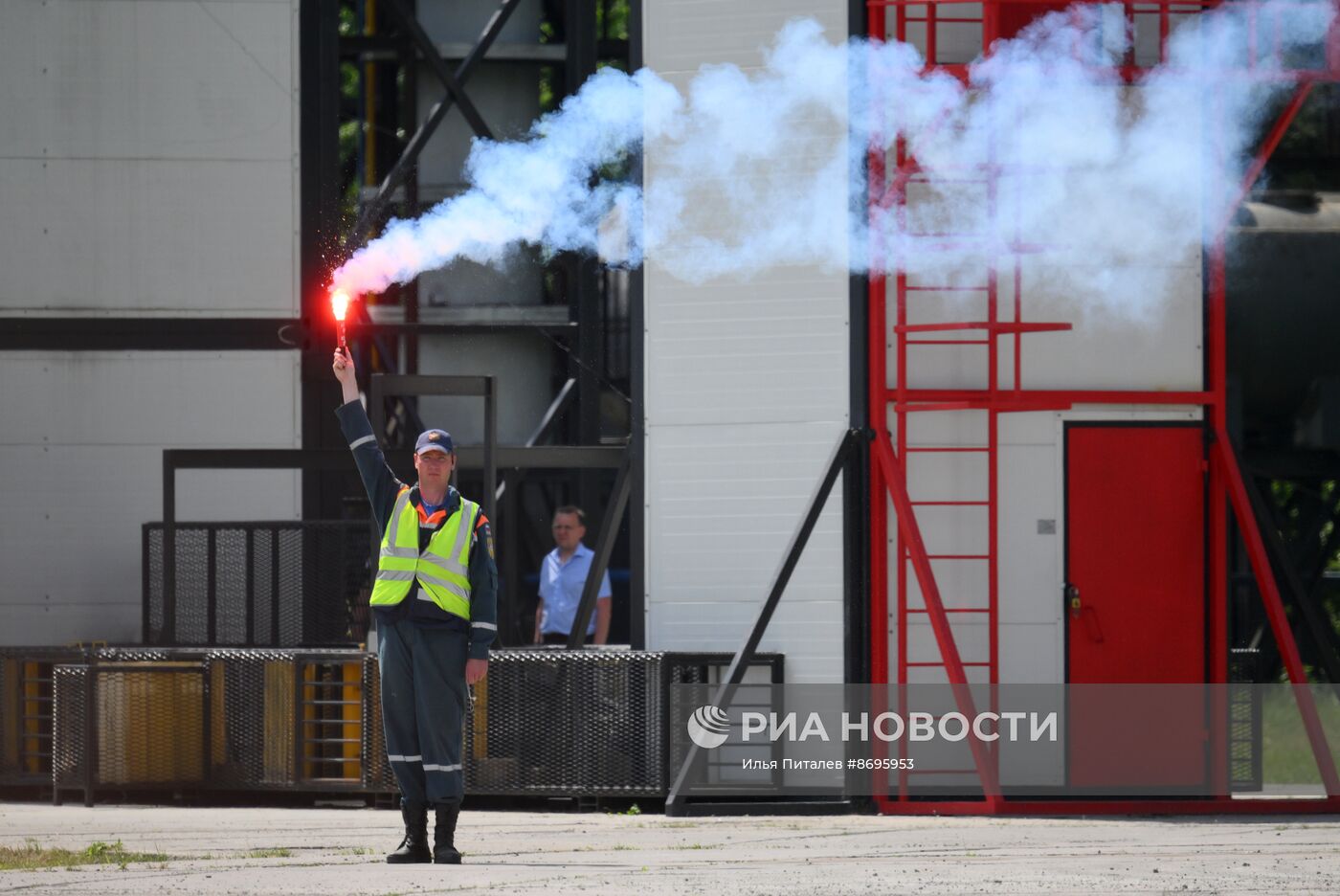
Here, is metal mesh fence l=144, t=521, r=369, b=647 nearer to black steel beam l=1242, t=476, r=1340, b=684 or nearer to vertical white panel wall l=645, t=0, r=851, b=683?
vertical white panel wall l=645, t=0, r=851, b=683

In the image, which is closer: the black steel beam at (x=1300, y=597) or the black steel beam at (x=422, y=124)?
the black steel beam at (x=1300, y=597)

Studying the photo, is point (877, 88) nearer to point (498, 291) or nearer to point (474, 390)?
point (474, 390)

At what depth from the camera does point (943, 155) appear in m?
13.0

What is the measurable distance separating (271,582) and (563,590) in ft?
7.07

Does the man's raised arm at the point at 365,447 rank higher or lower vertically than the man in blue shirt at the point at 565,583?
higher

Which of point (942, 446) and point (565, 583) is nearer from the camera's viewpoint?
point (942, 446)

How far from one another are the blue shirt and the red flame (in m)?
5.07

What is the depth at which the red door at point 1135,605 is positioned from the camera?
13.1 meters

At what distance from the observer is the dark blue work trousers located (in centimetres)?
948

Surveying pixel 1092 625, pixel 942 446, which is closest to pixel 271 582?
pixel 942 446

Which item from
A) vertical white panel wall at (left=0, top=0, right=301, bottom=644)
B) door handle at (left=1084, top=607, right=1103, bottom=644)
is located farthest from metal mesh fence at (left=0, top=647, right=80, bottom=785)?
door handle at (left=1084, top=607, right=1103, bottom=644)

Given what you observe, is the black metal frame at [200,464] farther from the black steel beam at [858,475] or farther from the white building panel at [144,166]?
the black steel beam at [858,475]

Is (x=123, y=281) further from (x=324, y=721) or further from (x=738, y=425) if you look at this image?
(x=738, y=425)

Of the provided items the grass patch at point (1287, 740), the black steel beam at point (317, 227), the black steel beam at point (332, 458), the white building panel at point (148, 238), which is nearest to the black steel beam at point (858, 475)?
the black steel beam at point (332, 458)
